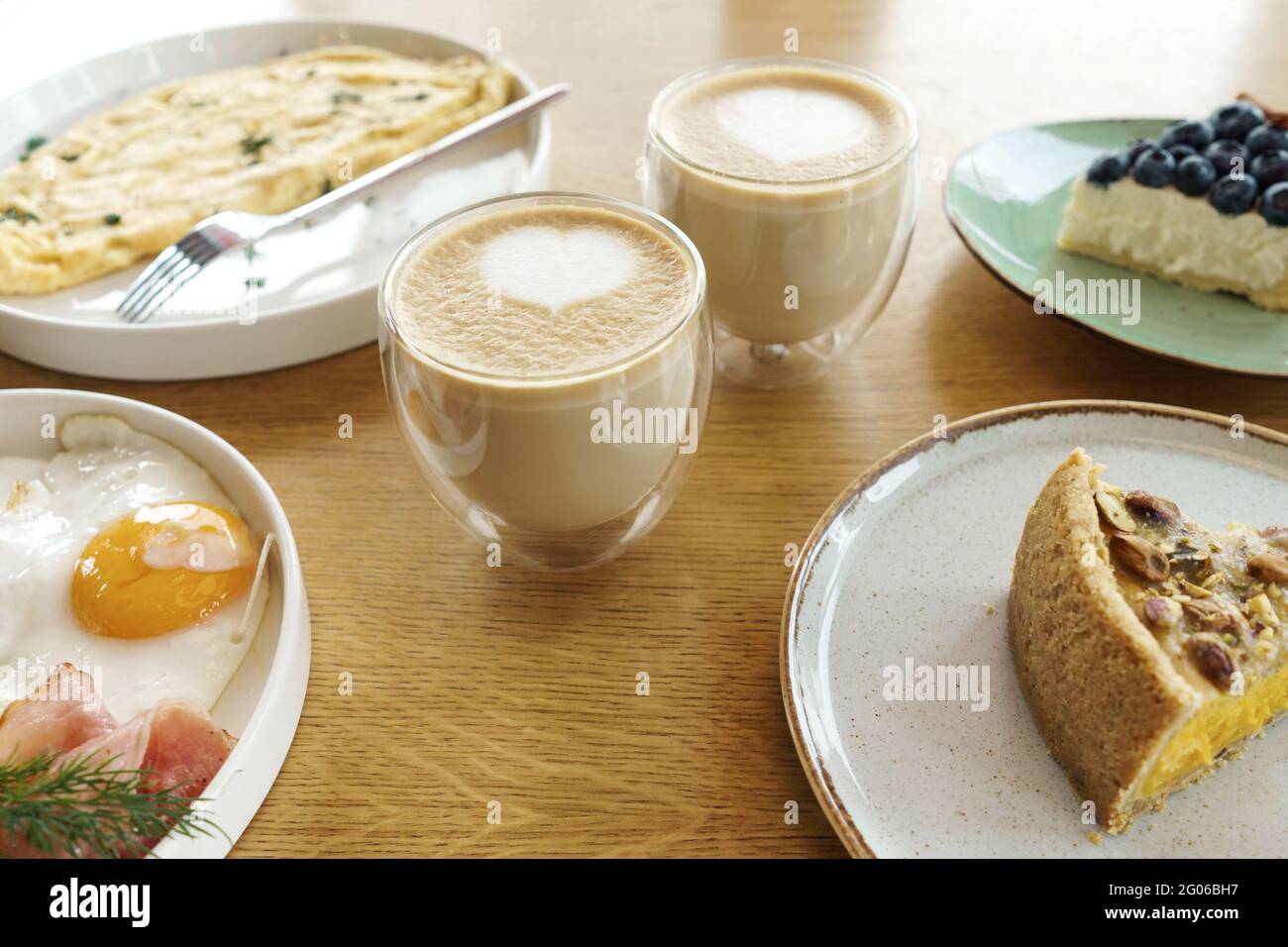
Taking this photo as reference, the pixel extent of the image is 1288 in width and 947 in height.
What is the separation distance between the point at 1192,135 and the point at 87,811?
69.2 inches

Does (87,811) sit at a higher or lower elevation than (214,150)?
lower

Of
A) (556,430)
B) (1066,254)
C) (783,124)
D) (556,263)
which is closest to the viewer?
(556,430)

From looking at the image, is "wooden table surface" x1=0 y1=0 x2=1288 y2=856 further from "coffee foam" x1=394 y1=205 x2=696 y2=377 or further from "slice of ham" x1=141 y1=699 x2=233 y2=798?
"coffee foam" x1=394 y1=205 x2=696 y2=377

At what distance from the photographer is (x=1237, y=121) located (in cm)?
165

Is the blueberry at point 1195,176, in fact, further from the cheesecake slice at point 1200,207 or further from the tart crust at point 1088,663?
the tart crust at point 1088,663

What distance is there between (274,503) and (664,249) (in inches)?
20.8

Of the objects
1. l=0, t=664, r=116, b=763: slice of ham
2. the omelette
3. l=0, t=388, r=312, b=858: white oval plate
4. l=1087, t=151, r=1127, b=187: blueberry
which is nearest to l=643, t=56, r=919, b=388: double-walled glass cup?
l=1087, t=151, r=1127, b=187: blueberry

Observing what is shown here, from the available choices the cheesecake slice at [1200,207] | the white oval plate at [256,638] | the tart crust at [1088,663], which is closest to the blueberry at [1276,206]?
the cheesecake slice at [1200,207]

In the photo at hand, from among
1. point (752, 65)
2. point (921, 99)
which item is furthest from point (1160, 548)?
point (921, 99)

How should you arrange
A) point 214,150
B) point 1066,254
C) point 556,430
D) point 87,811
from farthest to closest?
point 214,150
point 1066,254
point 556,430
point 87,811

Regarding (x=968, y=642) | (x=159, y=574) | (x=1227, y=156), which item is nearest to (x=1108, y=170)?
(x=1227, y=156)

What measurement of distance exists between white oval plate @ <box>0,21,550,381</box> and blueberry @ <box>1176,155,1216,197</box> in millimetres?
1028

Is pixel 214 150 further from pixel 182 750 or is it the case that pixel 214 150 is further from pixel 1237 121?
pixel 1237 121

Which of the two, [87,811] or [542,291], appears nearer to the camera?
[87,811]
